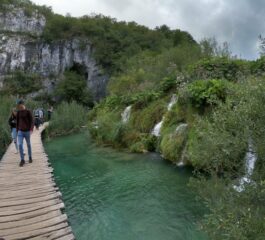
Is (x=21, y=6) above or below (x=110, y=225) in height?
above

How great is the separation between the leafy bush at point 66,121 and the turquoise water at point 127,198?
30.6 feet

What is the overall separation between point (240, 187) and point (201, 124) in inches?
44.7

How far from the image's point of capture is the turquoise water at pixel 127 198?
21.8ft

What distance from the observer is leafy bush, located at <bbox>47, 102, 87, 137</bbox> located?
23.0 metres

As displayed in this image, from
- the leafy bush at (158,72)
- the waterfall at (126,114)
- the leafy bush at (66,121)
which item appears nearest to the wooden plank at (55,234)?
the waterfall at (126,114)

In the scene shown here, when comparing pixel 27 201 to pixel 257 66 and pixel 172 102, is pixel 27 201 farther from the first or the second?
pixel 257 66

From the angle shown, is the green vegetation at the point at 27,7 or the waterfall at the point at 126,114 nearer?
the waterfall at the point at 126,114

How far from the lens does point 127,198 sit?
28.2 feet

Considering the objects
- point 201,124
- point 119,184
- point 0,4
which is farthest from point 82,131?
Answer: point 0,4

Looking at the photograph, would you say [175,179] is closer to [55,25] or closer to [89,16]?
[55,25]

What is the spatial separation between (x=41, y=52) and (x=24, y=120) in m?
44.0

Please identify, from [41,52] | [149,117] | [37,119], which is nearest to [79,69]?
[41,52]

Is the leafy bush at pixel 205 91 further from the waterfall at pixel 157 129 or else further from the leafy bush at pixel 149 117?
the leafy bush at pixel 149 117

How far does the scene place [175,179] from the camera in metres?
9.91
